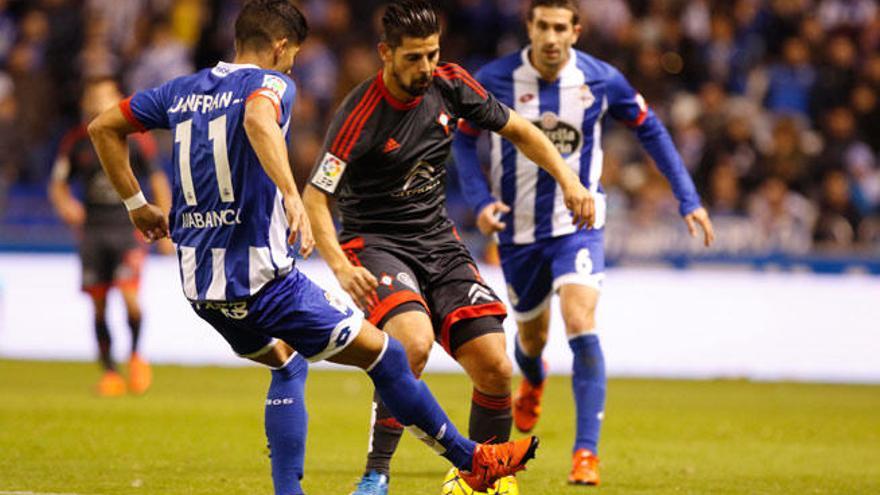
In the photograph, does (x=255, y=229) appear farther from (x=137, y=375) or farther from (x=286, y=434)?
(x=137, y=375)

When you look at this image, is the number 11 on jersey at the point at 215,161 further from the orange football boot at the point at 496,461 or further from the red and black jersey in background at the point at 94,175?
the red and black jersey in background at the point at 94,175

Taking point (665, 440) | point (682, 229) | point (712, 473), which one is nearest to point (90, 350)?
point (682, 229)

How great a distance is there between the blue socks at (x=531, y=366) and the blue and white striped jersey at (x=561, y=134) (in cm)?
100

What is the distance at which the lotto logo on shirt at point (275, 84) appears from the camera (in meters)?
6.03

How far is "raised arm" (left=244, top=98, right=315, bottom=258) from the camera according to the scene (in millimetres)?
5734

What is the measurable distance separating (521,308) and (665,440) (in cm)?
172

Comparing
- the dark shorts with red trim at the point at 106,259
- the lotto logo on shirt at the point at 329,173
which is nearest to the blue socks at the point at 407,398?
the lotto logo on shirt at the point at 329,173

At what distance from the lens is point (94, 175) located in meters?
13.3

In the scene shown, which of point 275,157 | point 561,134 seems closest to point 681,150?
point 561,134

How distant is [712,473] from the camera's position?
28.0 ft

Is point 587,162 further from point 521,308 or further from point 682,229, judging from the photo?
point 682,229

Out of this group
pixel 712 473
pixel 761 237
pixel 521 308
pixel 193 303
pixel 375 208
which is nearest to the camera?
pixel 193 303

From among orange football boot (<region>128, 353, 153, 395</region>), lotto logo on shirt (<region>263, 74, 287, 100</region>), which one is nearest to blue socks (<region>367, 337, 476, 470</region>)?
lotto logo on shirt (<region>263, 74, 287, 100</region>)

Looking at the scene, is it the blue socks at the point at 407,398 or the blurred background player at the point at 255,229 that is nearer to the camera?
the blurred background player at the point at 255,229
